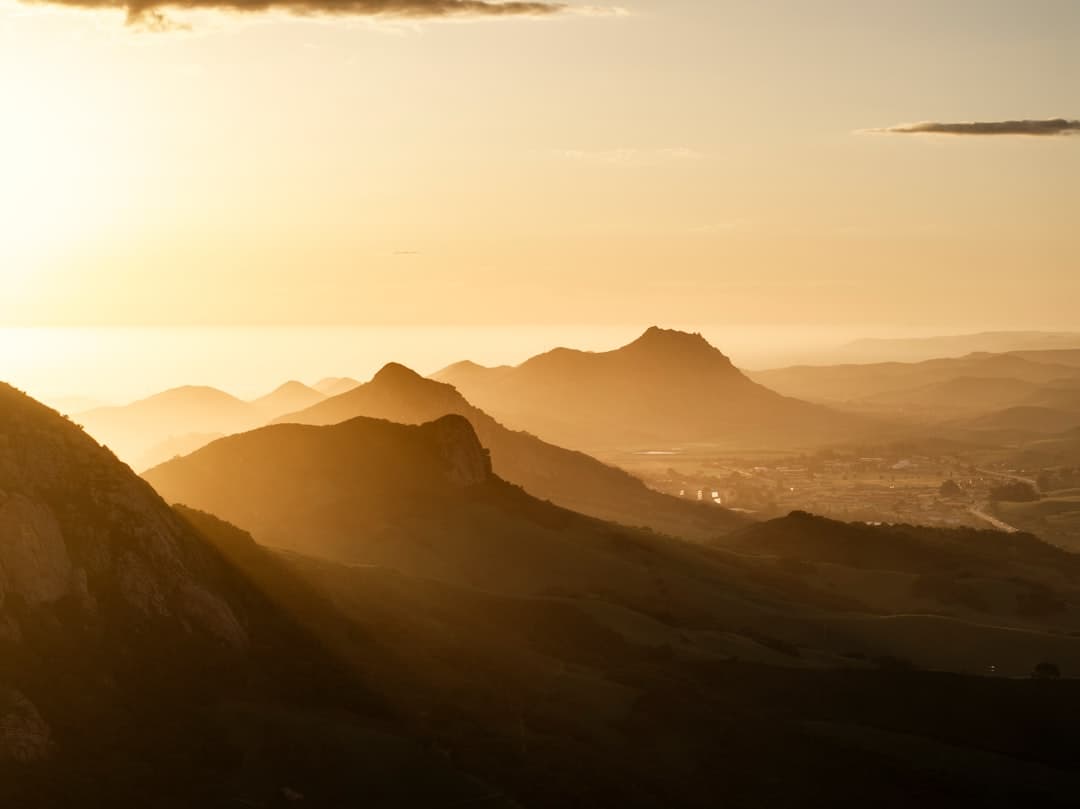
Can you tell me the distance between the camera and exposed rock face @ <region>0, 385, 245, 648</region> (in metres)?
72.1

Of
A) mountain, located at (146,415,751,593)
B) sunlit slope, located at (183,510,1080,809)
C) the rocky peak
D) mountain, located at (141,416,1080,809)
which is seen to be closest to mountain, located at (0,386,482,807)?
sunlit slope, located at (183,510,1080,809)

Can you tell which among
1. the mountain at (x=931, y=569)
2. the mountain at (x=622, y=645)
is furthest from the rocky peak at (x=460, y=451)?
the mountain at (x=931, y=569)

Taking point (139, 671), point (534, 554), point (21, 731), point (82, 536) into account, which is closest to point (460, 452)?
point (534, 554)

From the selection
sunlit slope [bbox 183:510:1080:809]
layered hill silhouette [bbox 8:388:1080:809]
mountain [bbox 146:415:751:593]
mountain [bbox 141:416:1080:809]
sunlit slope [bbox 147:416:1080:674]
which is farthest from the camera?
mountain [bbox 146:415:751:593]

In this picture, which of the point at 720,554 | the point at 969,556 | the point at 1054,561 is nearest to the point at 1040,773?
the point at 720,554

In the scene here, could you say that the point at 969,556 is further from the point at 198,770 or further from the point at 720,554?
the point at 198,770

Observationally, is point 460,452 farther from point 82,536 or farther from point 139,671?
point 139,671

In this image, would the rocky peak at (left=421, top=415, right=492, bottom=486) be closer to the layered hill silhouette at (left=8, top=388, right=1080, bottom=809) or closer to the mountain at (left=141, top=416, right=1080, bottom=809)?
the mountain at (left=141, top=416, right=1080, bottom=809)

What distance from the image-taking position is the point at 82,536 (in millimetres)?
76438

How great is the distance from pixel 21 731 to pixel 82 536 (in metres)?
14.7

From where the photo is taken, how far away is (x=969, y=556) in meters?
175

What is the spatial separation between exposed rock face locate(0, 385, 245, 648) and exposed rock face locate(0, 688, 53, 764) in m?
5.18

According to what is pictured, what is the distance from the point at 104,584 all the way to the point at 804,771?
40.4m

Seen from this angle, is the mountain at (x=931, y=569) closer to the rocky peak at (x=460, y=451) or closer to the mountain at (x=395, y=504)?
the mountain at (x=395, y=504)
